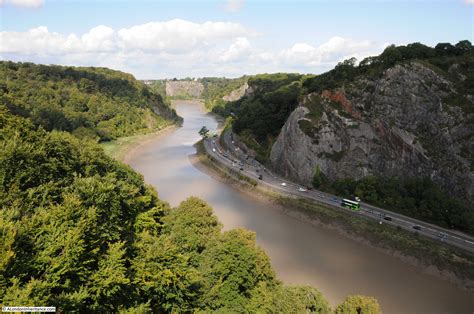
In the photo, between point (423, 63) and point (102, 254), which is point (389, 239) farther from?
point (102, 254)

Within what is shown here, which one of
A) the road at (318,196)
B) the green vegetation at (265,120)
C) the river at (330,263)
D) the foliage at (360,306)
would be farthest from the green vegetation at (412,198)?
the foliage at (360,306)

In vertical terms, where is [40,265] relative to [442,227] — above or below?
above

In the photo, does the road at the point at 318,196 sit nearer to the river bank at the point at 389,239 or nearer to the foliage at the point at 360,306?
the river bank at the point at 389,239

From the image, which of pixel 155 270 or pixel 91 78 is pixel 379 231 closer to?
pixel 155 270

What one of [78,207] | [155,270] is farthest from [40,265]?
[155,270]

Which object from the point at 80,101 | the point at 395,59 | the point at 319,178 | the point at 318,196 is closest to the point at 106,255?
the point at 318,196

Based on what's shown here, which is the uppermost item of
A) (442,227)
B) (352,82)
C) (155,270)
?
(352,82)

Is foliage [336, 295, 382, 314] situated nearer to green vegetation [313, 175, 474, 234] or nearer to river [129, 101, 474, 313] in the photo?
river [129, 101, 474, 313]
